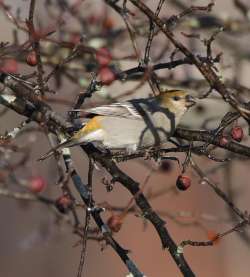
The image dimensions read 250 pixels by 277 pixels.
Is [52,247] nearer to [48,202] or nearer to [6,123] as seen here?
[6,123]

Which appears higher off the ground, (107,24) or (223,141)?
(107,24)

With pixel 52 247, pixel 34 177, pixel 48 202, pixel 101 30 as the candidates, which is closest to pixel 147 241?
pixel 52 247

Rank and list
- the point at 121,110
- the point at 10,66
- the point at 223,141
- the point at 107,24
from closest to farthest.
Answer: the point at 223,141, the point at 10,66, the point at 121,110, the point at 107,24

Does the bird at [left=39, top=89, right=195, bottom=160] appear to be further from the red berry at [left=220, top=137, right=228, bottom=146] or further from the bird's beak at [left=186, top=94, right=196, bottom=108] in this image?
the red berry at [left=220, top=137, right=228, bottom=146]

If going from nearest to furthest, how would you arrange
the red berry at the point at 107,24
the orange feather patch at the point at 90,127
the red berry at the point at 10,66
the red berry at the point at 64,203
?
the red berry at the point at 64,203, the red berry at the point at 10,66, the orange feather patch at the point at 90,127, the red berry at the point at 107,24

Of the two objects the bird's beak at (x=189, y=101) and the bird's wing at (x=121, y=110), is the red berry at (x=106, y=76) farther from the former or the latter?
the bird's beak at (x=189, y=101)

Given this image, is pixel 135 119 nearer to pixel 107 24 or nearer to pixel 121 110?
pixel 121 110

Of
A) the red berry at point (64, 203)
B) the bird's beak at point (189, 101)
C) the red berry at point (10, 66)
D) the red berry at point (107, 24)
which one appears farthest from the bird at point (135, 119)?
the red berry at point (64, 203)

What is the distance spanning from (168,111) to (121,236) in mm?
4587

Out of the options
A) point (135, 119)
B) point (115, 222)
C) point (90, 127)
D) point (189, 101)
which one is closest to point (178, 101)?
point (189, 101)

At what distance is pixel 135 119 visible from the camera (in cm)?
444

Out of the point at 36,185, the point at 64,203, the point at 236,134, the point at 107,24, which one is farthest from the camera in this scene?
the point at 107,24

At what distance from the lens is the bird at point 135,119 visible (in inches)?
165

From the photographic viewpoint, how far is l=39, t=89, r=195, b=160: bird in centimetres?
419
